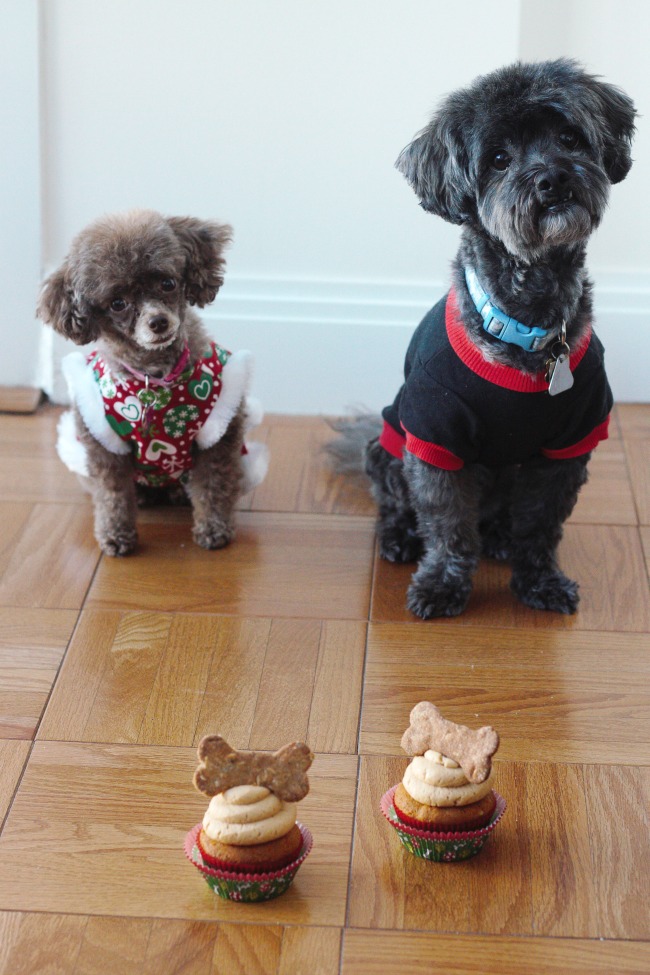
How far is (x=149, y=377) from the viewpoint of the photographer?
1896mm

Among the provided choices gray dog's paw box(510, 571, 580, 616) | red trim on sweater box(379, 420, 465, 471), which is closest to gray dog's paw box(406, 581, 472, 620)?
gray dog's paw box(510, 571, 580, 616)

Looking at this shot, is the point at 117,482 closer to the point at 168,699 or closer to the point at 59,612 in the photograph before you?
the point at 59,612

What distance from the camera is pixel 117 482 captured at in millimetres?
1981

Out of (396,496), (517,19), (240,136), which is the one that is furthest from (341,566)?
(517,19)

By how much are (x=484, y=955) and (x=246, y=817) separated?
1.05ft

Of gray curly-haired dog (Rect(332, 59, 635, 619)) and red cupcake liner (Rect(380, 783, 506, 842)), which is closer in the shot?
red cupcake liner (Rect(380, 783, 506, 842))

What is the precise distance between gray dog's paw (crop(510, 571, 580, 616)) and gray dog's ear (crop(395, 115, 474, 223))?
2.13ft

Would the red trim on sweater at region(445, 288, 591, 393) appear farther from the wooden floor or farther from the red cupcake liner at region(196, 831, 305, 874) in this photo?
the red cupcake liner at region(196, 831, 305, 874)

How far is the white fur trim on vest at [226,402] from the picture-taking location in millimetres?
1951

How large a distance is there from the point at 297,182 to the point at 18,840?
4.94 feet

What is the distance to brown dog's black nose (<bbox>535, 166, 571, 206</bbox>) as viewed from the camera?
1.48m

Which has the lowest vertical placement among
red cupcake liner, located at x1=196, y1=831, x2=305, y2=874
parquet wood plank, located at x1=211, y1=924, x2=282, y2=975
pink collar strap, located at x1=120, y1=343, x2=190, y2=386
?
parquet wood plank, located at x1=211, y1=924, x2=282, y2=975

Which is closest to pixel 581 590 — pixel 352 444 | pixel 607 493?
pixel 607 493

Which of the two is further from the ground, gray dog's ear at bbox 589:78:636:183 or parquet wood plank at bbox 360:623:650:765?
gray dog's ear at bbox 589:78:636:183
